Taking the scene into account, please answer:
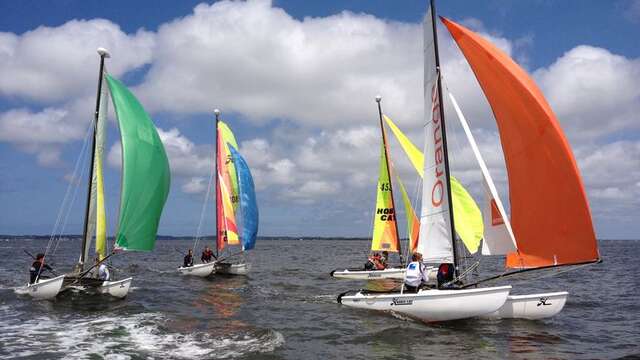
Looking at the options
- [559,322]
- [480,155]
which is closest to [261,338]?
[480,155]

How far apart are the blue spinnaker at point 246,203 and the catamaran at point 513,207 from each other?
1716cm

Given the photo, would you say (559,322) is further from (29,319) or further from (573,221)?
(29,319)

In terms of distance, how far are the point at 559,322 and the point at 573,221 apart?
20.7 feet

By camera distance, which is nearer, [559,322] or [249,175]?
[559,322]

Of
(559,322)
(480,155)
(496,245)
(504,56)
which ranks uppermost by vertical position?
(504,56)

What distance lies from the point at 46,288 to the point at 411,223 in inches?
737

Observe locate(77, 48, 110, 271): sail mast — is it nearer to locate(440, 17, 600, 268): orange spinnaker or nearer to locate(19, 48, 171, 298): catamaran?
locate(19, 48, 171, 298): catamaran

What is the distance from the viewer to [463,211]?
26141 millimetres

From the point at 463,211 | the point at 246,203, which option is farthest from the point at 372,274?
the point at 246,203

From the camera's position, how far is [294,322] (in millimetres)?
16219

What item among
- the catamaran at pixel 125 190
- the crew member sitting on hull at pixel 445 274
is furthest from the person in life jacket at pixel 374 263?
the crew member sitting on hull at pixel 445 274

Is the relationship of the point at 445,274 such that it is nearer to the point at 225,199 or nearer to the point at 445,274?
the point at 445,274

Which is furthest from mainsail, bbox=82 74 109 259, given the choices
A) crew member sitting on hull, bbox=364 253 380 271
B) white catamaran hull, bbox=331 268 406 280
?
crew member sitting on hull, bbox=364 253 380 271

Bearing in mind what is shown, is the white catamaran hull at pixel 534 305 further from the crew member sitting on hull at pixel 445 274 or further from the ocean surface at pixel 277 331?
the crew member sitting on hull at pixel 445 274
